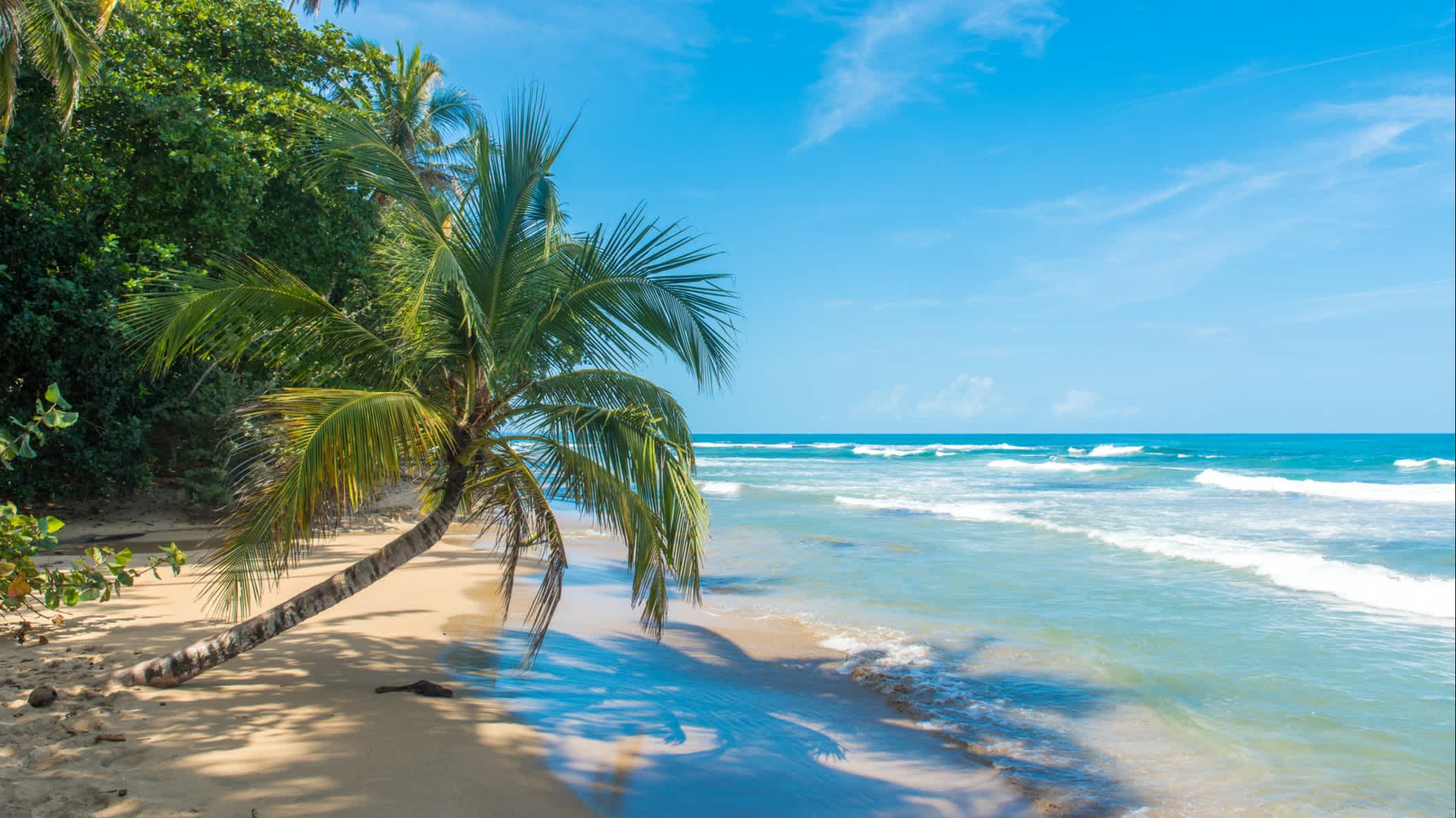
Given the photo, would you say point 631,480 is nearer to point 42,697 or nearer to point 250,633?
point 250,633

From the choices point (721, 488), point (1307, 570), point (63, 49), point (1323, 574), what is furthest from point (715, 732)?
point (721, 488)

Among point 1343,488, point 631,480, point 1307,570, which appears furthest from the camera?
point 1343,488

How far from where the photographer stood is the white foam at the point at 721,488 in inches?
1003

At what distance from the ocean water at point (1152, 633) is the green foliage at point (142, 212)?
8.39m

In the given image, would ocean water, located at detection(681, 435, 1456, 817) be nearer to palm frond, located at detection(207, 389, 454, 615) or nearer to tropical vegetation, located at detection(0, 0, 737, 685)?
tropical vegetation, located at detection(0, 0, 737, 685)

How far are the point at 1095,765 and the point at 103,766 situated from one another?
5.62 m

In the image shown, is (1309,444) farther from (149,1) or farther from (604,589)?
(149,1)

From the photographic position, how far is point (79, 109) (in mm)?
10719

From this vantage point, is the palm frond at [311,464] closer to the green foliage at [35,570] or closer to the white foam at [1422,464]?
the green foliage at [35,570]

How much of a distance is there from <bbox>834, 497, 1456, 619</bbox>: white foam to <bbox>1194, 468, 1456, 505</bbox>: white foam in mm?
12230

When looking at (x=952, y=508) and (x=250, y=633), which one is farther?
(x=952, y=508)

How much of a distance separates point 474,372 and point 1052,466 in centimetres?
3953

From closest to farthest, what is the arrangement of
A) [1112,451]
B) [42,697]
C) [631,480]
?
[42,697]
[631,480]
[1112,451]

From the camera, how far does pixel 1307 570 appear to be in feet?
38.7
